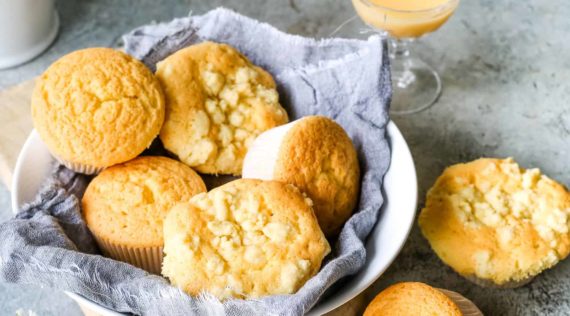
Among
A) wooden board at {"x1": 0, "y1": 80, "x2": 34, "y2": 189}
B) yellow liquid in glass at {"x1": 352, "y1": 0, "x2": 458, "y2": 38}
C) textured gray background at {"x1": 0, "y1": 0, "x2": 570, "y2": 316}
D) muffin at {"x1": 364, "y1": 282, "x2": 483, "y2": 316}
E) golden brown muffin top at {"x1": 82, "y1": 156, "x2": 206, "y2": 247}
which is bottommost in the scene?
textured gray background at {"x1": 0, "y1": 0, "x2": 570, "y2": 316}

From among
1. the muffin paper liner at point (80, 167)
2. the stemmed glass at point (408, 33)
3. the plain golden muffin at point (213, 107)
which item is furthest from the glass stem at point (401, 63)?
the muffin paper liner at point (80, 167)

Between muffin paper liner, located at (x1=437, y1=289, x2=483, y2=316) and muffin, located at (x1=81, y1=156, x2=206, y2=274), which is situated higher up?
muffin, located at (x1=81, y1=156, x2=206, y2=274)

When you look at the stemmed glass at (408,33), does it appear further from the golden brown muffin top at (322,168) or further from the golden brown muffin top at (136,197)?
the golden brown muffin top at (136,197)

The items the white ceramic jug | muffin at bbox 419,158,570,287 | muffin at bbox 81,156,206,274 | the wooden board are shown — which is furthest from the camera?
the white ceramic jug

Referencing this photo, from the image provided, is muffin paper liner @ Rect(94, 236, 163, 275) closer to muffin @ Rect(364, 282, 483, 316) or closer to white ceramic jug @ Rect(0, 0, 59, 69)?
muffin @ Rect(364, 282, 483, 316)

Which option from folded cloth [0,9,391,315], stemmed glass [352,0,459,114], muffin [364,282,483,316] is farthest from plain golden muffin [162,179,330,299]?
stemmed glass [352,0,459,114]

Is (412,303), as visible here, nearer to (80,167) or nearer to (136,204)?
(136,204)
